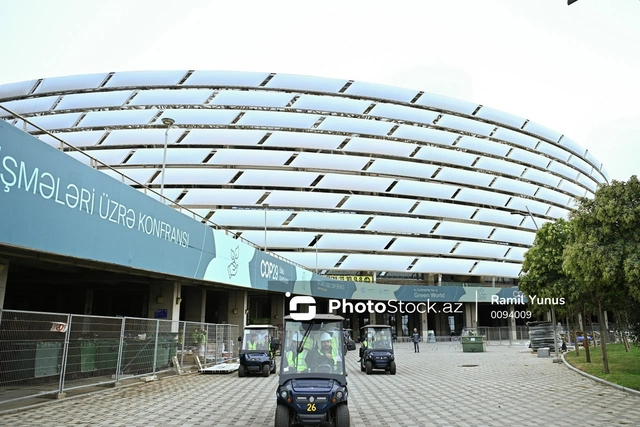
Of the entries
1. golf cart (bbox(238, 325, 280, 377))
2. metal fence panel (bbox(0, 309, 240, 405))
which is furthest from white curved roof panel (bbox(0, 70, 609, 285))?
metal fence panel (bbox(0, 309, 240, 405))

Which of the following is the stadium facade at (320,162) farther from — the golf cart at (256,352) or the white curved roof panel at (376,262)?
the golf cart at (256,352)

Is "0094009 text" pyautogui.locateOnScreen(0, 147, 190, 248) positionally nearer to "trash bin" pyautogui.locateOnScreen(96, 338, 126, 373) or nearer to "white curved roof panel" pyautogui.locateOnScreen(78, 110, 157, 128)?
"trash bin" pyautogui.locateOnScreen(96, 338, 126, 373)

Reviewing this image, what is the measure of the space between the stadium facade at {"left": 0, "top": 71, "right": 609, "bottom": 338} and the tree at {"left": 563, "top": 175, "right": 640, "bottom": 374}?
124 feet

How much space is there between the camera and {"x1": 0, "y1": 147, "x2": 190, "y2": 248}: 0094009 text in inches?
367

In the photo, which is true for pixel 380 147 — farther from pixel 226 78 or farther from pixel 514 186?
pixel 514 186

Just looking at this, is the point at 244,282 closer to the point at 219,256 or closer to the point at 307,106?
the point at 219,256

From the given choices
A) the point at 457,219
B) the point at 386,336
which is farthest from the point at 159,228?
the point at 457,219

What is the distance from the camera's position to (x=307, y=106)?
56812 mm

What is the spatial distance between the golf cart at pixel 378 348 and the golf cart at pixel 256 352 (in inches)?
163

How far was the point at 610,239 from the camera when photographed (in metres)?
14.1

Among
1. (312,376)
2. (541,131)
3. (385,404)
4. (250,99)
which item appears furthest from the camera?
(541,131)

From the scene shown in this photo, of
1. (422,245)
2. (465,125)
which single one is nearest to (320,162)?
(422,245)

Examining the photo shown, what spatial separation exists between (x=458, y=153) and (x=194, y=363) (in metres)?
48.8

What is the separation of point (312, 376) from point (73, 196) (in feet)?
23.1
